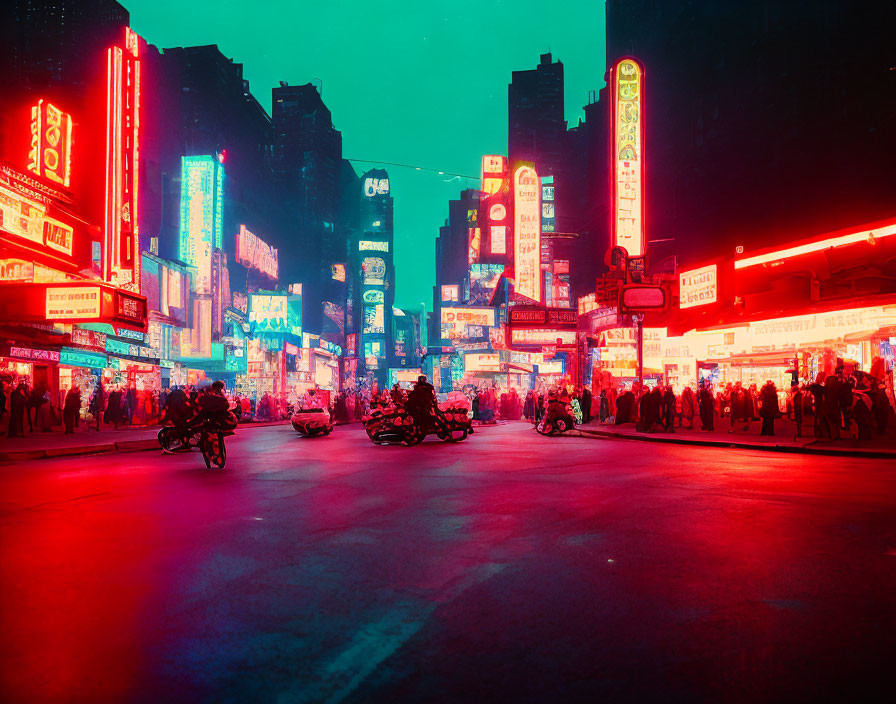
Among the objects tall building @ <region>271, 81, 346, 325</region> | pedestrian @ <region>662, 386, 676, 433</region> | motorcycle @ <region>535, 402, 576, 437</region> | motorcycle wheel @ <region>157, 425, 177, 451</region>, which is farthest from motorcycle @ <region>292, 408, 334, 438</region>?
tall building @ <region>271, 81, 346, 325</region>

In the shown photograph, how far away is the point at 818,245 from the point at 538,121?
88.1 metres

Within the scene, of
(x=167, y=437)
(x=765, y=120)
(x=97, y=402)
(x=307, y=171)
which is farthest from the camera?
(x=307, y=171)

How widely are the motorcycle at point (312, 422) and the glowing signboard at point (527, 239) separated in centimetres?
2306

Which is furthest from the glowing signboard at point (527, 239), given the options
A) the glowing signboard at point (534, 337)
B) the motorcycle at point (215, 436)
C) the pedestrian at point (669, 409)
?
the motorcycle at point (215, 436)

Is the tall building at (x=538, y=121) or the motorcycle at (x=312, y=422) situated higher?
the tall building at (x=538, y=121)

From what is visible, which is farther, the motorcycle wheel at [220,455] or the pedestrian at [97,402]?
the pedestrian at [97,402]

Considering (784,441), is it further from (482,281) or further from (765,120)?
(482,281)

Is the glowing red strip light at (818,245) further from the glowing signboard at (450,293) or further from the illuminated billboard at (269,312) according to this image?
the glowing signboard at (450,293)

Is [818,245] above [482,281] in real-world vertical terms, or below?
below

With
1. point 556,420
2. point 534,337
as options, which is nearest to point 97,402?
point 556,420

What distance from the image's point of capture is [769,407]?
21750mm

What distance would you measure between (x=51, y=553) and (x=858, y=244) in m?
23.3

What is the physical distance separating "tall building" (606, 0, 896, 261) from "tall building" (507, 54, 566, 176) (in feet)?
189

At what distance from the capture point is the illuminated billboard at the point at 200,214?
166ft
